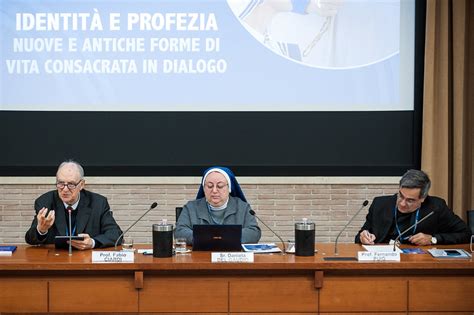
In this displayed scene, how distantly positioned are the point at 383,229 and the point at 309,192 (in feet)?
6.37

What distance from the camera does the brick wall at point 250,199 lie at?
7.07 m

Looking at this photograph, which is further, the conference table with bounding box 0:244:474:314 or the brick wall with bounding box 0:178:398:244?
the brick wall with bounding box 0:178:398:244

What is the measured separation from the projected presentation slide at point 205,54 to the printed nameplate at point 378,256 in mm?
2906

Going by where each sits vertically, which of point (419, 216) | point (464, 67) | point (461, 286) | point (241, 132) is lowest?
point (461, 286)

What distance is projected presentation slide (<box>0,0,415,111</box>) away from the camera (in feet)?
23.0

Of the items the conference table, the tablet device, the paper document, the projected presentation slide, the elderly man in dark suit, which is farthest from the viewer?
the projected presentation slide

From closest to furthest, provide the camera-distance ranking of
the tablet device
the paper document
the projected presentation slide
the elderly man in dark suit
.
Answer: the paper document
the tablet device
the elderly man in dark suit
the projected presentation slide

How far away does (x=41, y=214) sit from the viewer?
15.3 feet

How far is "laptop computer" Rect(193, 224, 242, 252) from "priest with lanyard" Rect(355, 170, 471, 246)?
36.9 inches

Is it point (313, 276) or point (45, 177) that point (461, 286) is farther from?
point (45, 177)

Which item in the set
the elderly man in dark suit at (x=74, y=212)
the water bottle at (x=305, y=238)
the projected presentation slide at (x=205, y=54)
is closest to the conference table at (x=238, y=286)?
the water bottle at (x=305, y=238)

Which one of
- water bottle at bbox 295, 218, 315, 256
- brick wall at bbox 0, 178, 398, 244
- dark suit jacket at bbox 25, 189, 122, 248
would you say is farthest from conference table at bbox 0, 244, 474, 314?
brick wall at bbox 0, 178, 398, 244

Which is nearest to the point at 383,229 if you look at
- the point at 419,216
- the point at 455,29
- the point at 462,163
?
the point at 419,216

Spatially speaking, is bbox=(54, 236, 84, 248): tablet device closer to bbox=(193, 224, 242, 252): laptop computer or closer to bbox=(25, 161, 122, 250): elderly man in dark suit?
bbox=(25, 161, 122, 250): elderly man in dark suit
